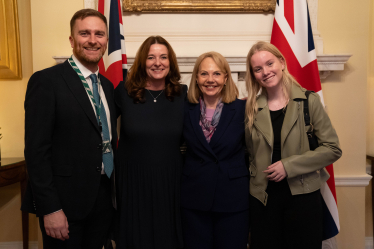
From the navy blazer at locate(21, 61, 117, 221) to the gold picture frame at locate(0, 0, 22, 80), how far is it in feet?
5.40

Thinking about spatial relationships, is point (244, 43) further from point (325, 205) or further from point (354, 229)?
point (354, 229)

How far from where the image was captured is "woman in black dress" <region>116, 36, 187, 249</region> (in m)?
1.78

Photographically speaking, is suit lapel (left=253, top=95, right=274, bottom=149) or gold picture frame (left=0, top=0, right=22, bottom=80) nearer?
suit lapel (left=253, top=95, right=274, bottom=149)

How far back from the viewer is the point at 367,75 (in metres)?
2.95

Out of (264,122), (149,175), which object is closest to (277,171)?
(264,122)

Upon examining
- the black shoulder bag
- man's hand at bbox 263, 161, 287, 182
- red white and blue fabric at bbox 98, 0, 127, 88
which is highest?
red white and blue fabric at bbox 98, 0, 127, 88

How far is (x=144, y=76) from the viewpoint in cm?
198

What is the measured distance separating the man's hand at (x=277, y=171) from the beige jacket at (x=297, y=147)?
24 mm

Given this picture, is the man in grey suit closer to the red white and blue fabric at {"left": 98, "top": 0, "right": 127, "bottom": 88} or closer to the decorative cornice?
the red white and blue fabric at {"left": 98, "top": 0, "right": 127, "bottom": 88}

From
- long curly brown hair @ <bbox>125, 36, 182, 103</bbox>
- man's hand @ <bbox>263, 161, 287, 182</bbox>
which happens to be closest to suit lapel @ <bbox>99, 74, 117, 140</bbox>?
long curly brown hair @ <bbox>125, 36, 182, 103</bbox>

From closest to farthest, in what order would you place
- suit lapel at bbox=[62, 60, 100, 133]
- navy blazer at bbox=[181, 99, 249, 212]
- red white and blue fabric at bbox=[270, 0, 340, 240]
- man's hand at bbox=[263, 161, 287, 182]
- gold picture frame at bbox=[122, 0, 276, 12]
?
suit lapel at bbox=[62, 60, 100, 133]
man's hand at bbox=[263, 161, 287, 182]
navy blazer at bbox=[181, 99, 249, 212]
red white and blue fabric at bbox=[270, 0, 340, 240]
gold picture frame at bbox=[122, 0, 276, 12]

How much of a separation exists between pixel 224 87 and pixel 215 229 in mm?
979

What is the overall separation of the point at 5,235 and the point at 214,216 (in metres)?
2.48

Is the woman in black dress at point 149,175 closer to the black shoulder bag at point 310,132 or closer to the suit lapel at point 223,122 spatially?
the suit lapel at point 223,122
